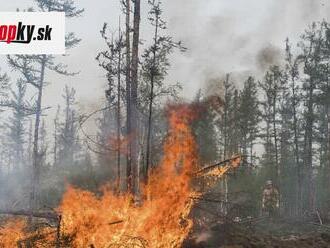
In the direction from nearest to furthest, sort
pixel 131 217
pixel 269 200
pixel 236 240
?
pixel 131 217
pixel 236 240
pixel 269 200

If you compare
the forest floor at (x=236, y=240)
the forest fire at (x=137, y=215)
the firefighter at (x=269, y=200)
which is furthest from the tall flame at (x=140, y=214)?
the firefighter at (x=269, y=200)

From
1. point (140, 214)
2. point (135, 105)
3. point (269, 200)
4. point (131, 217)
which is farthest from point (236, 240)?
point (269, 200)

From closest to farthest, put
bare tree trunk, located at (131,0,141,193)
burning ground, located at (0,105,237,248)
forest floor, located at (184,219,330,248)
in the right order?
burning ground, located at (0,105,237,248) → forest floor, located at (184,219,330,248) → bare tree trunk, located at (131,0,141,193)

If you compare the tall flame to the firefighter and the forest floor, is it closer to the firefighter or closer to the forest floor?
the forest floor

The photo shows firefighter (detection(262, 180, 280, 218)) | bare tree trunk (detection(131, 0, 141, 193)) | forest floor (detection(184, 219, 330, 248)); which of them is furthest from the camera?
firefighter (detection(262, 180, 280, 218))

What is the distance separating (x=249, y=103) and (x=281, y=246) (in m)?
21.9

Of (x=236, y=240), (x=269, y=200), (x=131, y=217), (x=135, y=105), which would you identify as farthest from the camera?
(x=269, y=200)

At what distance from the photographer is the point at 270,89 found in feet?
112

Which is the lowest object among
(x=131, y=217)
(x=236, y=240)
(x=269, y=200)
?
(x=236, y=240)

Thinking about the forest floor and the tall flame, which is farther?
the forest floor

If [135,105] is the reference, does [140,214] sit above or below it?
below

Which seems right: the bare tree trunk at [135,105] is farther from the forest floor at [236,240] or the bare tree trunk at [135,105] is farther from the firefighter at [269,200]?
the firefighter at [269,200]

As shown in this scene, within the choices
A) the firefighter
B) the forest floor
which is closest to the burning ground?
the forest floor

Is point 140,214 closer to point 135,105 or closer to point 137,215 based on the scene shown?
point 137,215
